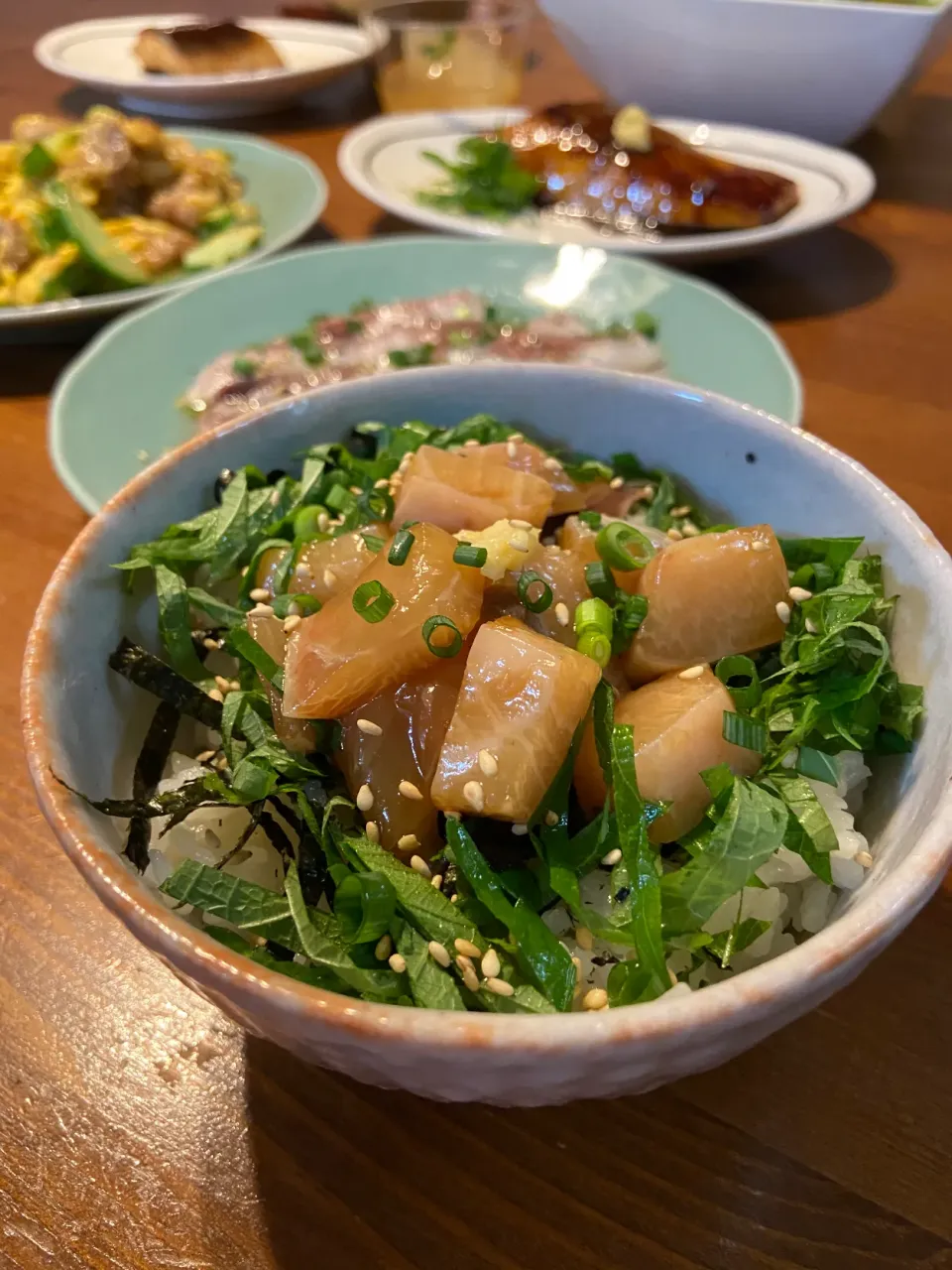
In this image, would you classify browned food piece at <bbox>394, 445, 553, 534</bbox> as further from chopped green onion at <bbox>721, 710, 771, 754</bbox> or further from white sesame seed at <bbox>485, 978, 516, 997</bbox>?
white sesame seed at <bbox>485, 978, 516, 997</bbox>

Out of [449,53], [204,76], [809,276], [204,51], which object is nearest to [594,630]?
[809,276]

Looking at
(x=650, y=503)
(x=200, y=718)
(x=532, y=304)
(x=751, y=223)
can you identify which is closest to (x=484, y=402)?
(x=650, y=503)

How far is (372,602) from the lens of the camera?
101 cm

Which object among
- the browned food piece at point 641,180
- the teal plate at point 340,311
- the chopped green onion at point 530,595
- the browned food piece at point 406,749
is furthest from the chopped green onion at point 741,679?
the browned food piece at point 641,180

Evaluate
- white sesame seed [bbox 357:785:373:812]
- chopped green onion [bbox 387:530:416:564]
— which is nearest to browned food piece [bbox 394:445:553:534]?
chopped green onion [bbox 387:530:416:564]

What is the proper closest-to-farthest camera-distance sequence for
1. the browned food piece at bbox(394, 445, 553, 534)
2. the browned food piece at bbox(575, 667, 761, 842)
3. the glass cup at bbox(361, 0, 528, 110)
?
the browned food piece at bbox(575, 667, 761, 842)
the browned food piece at bbox(394, 445, 553, 534)
the glass cup at bbox(361, 0, 528, 110)

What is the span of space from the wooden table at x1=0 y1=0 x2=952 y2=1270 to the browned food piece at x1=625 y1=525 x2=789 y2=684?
1.44 ft

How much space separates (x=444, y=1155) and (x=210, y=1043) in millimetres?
302

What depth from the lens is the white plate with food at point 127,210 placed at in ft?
8.65

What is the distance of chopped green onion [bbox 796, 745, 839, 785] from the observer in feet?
3.49

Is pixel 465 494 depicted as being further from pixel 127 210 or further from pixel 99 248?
pixel 127 210

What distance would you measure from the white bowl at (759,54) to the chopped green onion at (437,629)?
2995mm

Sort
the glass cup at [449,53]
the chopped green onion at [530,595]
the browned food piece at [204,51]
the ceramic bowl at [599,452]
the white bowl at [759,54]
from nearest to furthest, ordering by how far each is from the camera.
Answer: the ceramic bowl at [599,452], the chopped green onion at [530,595], the white bowl at [759,54], the glass cup at [449,53], the browned food piece at [204,51]

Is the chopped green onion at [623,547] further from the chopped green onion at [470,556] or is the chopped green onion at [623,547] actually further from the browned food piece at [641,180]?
the browned food piece at [641,180]
